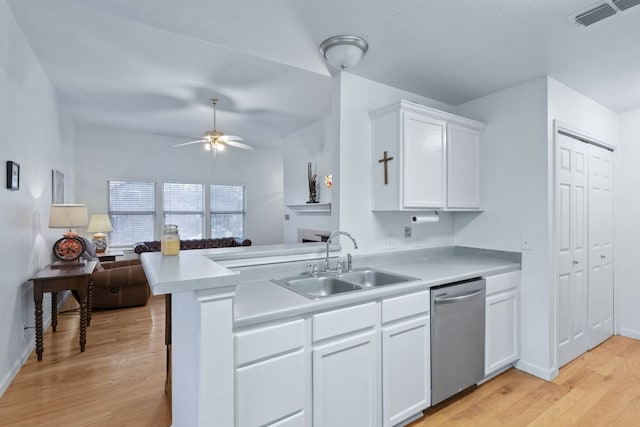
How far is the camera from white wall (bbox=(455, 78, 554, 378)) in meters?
2.63

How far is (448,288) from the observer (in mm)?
2180

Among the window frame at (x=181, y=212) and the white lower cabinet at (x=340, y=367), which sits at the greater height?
the window frame at (x=181, y=212)

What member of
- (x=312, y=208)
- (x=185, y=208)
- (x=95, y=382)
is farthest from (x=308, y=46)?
(x=185, y=208)

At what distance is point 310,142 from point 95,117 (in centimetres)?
352

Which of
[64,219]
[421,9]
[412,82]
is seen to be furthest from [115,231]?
[421,9]

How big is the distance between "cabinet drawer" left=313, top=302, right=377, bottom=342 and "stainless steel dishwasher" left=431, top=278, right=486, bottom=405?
0.56 metres

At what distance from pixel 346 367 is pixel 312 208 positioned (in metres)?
3.91

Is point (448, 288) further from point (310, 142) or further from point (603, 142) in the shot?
point (310, 142)

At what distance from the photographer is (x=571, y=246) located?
2.85 meters

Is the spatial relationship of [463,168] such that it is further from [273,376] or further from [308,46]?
[273,376]

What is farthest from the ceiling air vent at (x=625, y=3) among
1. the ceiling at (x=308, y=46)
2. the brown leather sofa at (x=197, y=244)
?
the brown leather sofa at (x=197, y=244)

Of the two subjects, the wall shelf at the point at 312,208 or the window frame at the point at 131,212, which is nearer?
the wall shelf at the point at 312,208

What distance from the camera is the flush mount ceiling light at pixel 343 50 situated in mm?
2090

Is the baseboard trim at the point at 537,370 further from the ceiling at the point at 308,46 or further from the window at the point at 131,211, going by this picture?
the window at the point at 131,211
